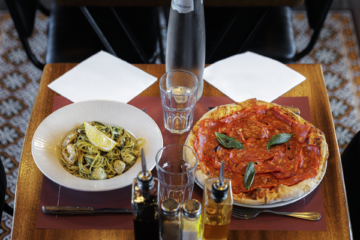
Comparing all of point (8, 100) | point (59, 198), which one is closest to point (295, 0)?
point (59, 198)

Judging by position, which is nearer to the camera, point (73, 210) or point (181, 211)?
point (181, 211)

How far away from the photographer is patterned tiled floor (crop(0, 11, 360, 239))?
2455mm

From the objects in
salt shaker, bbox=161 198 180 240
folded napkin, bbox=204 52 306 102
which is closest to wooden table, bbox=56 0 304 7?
folded napkin, bbox=204 52 306 102

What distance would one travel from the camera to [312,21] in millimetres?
1987

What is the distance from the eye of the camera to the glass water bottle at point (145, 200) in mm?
777

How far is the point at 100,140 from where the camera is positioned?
112 centimetres

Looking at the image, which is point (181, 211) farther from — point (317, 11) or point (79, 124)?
point (317, 11)

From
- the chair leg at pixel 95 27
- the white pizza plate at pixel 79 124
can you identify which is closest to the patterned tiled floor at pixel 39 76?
the chair leg at pixel 95 27

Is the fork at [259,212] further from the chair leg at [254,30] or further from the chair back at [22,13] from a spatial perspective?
the chair back at [22,13]

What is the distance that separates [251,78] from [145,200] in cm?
82

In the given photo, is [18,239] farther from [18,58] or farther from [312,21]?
[18,58]

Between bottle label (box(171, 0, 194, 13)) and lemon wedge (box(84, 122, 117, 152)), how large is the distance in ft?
1.47

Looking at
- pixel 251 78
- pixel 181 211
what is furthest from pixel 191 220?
pixel 251 78

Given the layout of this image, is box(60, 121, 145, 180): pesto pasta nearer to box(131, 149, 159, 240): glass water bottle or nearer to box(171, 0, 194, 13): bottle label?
box(131, 149, 159, 240): glass water bottle
